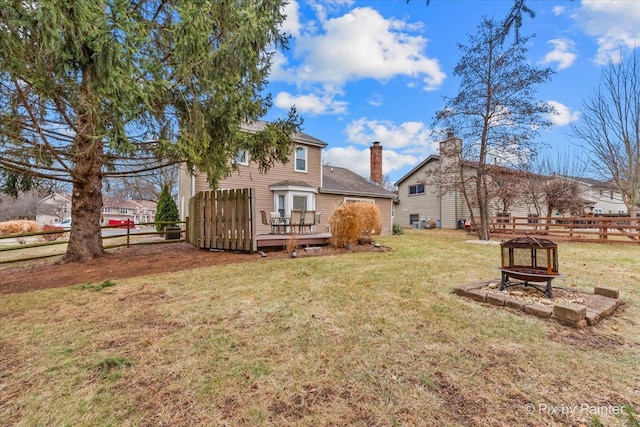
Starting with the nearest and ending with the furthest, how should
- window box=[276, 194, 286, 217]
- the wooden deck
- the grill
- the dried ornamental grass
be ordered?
1. the grill
2. the wooden deck
3. window box=[276, 194, 286, 217]
4. the dried ornamental grass

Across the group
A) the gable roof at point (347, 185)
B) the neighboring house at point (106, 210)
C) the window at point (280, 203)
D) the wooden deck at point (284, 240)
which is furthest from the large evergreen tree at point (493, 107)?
the neighboring house at point (106, 210)

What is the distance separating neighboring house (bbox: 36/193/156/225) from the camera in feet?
123

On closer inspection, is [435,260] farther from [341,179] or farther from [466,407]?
[341,179]

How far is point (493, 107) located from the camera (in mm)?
11992

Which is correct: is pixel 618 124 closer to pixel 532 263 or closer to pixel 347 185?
pixel 347 185

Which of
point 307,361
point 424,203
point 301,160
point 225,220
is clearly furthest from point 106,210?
point 307,361

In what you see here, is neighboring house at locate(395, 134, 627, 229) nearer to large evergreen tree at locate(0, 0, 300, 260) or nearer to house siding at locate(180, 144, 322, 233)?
house siding at locate(180, 144, 322, 233)

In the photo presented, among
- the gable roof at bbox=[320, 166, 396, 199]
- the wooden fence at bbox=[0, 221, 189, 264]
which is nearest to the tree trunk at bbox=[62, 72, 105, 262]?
the wooden fence at bbox=[0, 221, 189, 264]

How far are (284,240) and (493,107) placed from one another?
10.0 meters

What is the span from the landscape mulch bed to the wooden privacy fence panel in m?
0.31

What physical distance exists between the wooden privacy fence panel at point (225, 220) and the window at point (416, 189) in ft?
63.1

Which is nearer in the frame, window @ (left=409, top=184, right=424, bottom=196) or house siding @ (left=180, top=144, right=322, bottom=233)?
house siding @ (left=180, top=144, right=322, bottom=233)

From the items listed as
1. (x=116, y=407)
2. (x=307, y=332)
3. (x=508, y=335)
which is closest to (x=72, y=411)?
(x=116, y=407)

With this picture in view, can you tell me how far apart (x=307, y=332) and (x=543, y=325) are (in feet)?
8.26
